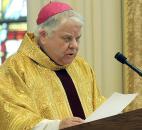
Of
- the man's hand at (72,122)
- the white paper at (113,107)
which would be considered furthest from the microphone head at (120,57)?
the man's hand at (72,122)

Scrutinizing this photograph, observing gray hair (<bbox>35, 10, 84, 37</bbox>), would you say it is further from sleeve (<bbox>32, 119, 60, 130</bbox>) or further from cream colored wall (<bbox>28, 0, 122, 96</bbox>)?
cream colored wall (<bbox>28, 0, 122, 96</bbox>)

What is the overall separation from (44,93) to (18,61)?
0.28 m

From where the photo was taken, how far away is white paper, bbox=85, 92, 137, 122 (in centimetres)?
209

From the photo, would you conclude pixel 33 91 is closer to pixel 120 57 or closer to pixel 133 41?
pixel 120 57

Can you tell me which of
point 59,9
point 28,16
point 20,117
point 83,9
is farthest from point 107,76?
point 20,117

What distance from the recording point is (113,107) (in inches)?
84.7

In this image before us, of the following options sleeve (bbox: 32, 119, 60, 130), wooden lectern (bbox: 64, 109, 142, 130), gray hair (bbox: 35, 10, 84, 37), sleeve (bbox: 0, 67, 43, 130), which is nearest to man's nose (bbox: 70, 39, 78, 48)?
gray hair (bbox: 35, 10, 84, 37)

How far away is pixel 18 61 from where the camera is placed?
284cm

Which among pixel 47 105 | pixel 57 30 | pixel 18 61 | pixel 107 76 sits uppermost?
pixel 57 30

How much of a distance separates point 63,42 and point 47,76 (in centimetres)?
29

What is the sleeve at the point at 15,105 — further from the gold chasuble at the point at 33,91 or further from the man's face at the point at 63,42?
the man's face at the point at 63,42

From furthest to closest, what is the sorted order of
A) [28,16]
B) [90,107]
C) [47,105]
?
1. [28,16]
2. [90,107]
3. [47,105]

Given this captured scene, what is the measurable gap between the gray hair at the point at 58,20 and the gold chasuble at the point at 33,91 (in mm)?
140

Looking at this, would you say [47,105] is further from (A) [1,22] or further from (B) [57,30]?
(A) [1,22]
